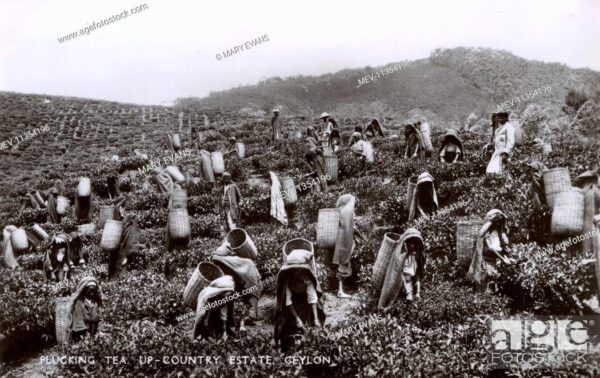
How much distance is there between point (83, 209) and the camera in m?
18.9

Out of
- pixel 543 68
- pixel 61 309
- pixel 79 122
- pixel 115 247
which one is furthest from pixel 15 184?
pixel 543 68

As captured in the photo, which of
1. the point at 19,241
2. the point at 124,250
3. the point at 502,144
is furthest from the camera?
the point at 19,241

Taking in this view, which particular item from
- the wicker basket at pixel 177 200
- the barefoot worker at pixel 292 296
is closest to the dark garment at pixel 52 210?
the wicker basket at pixel 177 200

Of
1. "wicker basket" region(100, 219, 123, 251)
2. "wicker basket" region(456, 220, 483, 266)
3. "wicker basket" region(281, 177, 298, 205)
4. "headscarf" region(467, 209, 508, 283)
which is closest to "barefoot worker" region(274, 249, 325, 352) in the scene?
"headscarf" region(467, 209, 508, 283)

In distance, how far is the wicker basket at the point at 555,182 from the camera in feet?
33.0

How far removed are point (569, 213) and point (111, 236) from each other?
359 inches

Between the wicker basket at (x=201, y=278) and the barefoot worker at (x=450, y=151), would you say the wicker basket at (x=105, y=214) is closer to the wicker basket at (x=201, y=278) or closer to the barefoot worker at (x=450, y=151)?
the wicker basket at (x=201, y=278)

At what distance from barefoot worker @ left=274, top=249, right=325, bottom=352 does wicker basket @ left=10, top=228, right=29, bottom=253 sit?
37.6 ft

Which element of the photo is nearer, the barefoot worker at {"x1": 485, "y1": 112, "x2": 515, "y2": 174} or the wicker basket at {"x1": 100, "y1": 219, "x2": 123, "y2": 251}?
the wicker basket at {"x1": 100, "y1": 219, "x2": 123, "y2": 251}

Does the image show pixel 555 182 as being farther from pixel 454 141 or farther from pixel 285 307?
→ pixel 454 141

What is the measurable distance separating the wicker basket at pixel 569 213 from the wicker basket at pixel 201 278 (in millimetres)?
5624

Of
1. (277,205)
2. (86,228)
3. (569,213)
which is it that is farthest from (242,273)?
(86,228)

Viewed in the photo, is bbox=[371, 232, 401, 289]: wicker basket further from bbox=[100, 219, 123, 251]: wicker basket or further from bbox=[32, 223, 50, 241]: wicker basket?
bbox=[32, 223, 50, 241]: wicker basket

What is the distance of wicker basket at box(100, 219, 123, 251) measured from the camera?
12.2m
